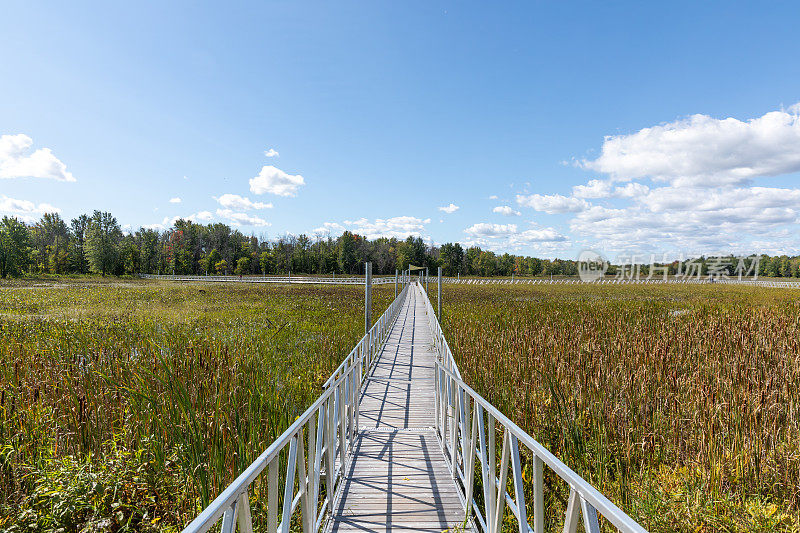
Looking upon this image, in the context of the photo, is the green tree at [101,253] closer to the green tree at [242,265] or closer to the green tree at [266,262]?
the green tree at [242,265]

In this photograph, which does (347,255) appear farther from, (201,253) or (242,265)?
(201,253)

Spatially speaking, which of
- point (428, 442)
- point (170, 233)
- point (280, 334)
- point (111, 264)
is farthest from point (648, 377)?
point (170, 233)

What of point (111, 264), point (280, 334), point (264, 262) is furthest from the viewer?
point (264, 262)

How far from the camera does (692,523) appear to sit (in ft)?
11.7

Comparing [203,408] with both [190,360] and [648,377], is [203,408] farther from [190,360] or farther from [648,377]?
[648,377]

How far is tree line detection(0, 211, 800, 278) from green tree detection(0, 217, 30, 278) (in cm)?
26

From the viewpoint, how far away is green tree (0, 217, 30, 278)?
48938mm

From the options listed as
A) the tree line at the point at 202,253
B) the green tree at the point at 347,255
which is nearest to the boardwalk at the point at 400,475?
the tree line at the point at 202,253

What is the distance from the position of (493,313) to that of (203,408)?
14.7m

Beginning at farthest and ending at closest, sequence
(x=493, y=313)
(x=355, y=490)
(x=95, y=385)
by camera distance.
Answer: (x=493, y=313), (x=95, y=385), (x=355, y=490)

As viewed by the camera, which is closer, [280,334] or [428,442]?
[428,442]

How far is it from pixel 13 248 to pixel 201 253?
135 ft

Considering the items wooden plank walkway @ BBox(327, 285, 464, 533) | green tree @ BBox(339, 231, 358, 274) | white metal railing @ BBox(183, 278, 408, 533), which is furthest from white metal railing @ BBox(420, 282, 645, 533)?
green tree @ BBox(339, 231, 358, 274)

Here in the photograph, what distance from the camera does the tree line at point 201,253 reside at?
66688 millimetres
